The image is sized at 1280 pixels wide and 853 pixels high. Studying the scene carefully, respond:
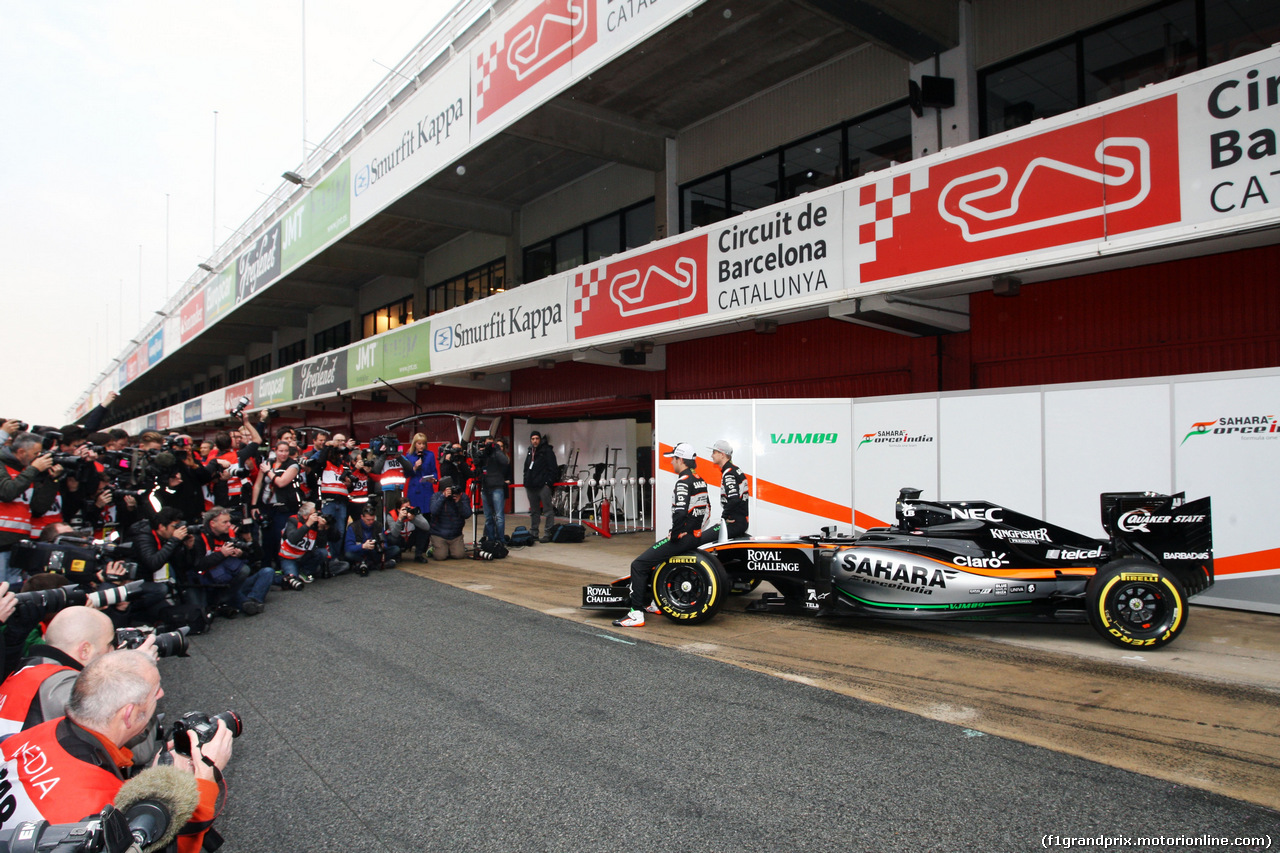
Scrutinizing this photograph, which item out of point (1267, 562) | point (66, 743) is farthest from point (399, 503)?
point (1267, 562)

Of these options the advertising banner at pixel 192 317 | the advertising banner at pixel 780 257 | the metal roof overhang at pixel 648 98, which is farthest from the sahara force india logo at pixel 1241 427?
the advertising banner at pixel 192 317

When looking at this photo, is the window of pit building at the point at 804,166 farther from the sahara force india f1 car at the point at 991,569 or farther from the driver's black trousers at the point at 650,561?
the driver's black trousers at the point at 650,561

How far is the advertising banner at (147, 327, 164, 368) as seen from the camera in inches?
1420

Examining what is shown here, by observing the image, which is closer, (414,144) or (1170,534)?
(1170,534)

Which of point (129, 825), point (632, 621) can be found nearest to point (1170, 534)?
point (632, 621)

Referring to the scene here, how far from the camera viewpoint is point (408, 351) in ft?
59.3

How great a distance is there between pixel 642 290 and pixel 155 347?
35987mm

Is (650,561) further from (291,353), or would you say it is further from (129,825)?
(291,353)

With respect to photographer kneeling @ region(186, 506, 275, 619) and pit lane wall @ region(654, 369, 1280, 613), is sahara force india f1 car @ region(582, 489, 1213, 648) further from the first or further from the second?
photographer kneeling @ region(186, 506, 275, 619)

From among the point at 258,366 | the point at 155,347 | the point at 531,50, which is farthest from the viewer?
the point at 258,366

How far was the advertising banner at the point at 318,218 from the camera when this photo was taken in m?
16.3

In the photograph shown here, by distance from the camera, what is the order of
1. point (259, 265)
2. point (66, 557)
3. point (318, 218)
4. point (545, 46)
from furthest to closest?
1. point (259, 265)
2. point (318, 218)
3. point (545, 46)
4. point (66, 557)

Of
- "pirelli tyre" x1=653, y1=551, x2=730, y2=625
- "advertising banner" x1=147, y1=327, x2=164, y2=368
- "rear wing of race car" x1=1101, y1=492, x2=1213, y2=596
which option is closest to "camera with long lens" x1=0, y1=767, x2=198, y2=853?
"pirelli tyre" x1=653, y1=551, x2=730, y2=625

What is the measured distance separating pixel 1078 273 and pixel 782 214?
11.3 ft
